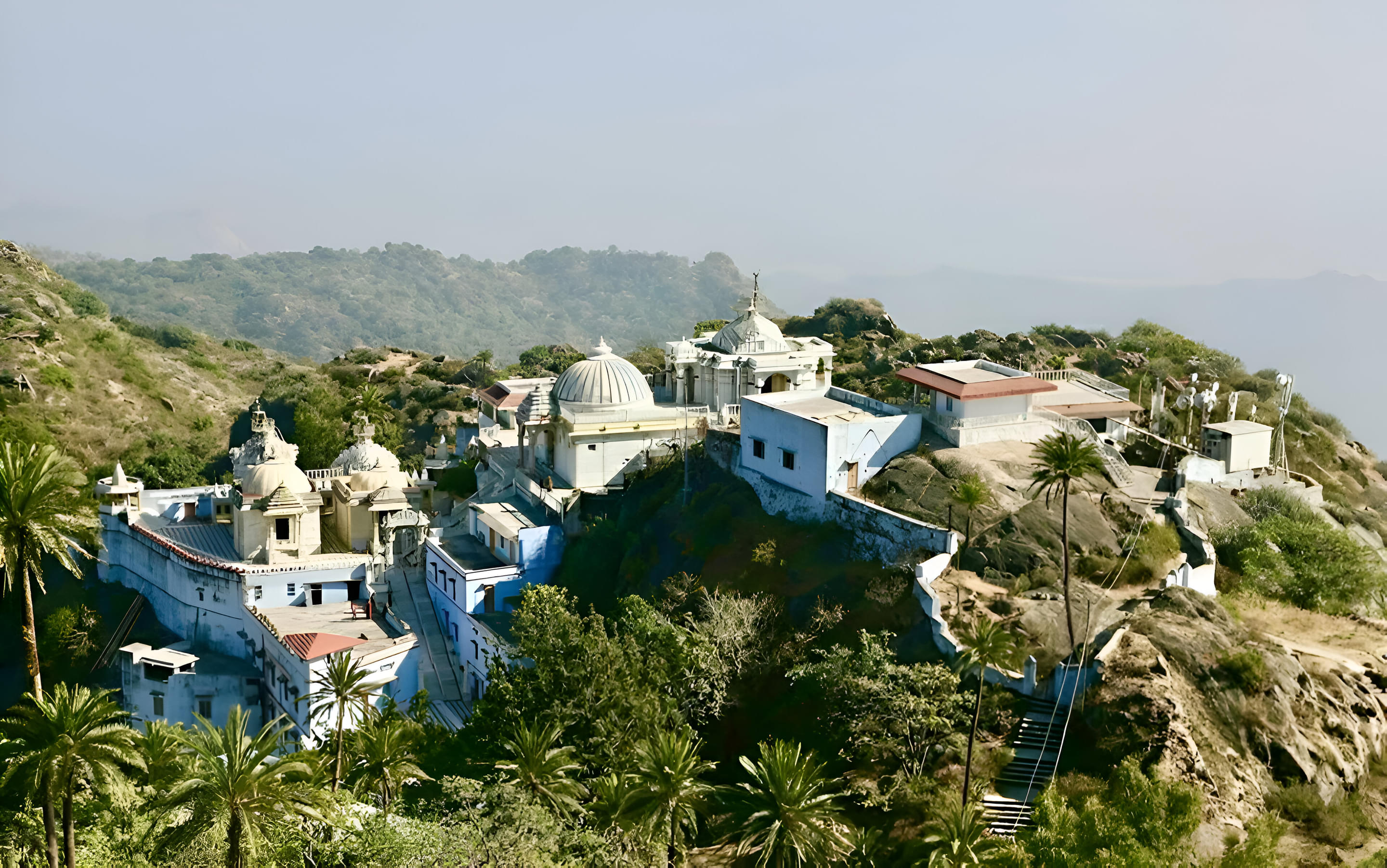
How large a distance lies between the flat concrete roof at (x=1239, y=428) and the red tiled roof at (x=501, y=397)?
32.0 m

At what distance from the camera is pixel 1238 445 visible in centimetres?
4522

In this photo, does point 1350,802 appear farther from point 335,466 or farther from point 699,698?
point 335,466

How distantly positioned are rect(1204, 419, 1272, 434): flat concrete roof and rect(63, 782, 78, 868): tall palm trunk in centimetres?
3925

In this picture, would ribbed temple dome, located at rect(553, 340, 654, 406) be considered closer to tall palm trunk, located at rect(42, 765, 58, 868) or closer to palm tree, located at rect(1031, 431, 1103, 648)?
palm tree, located at rect(1031, 431, 1103, 648)

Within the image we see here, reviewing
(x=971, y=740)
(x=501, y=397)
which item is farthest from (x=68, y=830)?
(x=501, y=397)

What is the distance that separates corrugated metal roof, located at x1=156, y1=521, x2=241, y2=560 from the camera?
169ft

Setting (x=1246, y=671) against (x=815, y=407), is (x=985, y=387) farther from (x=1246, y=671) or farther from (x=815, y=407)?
(x=1246, y=671)

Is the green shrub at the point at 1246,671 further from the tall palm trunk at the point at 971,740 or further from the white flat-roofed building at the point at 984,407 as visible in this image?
the white flat-roofed building at the point at 984,407

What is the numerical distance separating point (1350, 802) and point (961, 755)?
939cm

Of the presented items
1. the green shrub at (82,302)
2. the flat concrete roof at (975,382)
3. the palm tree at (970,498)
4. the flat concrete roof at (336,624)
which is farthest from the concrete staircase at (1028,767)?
the green shrub at (82,302)

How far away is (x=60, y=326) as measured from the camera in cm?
8906

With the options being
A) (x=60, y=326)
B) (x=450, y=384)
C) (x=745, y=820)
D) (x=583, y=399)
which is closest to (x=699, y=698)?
(x=745, y=820)

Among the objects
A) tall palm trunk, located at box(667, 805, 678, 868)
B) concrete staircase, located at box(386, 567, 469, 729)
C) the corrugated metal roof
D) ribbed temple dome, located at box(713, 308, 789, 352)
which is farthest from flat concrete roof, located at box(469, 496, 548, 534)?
tall palm trunk, located at box(667, 805, 678, 868)

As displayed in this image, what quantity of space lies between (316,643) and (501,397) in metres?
24.7
